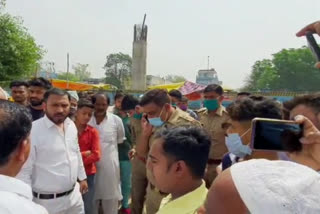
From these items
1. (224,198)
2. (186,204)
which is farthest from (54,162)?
(224,198)

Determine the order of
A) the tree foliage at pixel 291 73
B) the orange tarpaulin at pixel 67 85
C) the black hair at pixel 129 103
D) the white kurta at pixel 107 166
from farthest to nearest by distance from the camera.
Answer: the tree foliage at pixel 291 73, the orange tarpaulin at pixel 67 85, the black hair at pixel 129 103, the white kurta at pixel 107 166

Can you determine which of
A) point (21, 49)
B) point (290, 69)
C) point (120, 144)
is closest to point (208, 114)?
point (120, 144)

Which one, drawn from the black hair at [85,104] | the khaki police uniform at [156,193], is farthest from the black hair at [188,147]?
the black hair at [85,104]

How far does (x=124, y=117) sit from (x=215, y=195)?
462 cm

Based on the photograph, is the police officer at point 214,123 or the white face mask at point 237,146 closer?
the white face mask at point 237,146

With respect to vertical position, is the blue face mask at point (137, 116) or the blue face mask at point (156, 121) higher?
the blue face mask at point (156, 121)

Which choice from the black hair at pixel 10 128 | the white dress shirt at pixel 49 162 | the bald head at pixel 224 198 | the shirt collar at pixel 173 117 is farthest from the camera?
the shirt collar at pixel 173 117

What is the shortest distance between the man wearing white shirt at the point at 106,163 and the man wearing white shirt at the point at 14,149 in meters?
3.02

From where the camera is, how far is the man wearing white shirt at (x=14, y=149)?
50.1 inches

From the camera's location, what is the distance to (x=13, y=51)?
51.0ft

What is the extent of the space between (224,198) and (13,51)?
16178 millimetres

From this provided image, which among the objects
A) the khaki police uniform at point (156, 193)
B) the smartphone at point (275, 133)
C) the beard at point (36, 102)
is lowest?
the khaki police uniform at point (156, 193)

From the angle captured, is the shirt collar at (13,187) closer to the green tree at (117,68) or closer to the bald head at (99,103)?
the bald head at (99,103)

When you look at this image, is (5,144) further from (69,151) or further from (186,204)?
(69,151)
